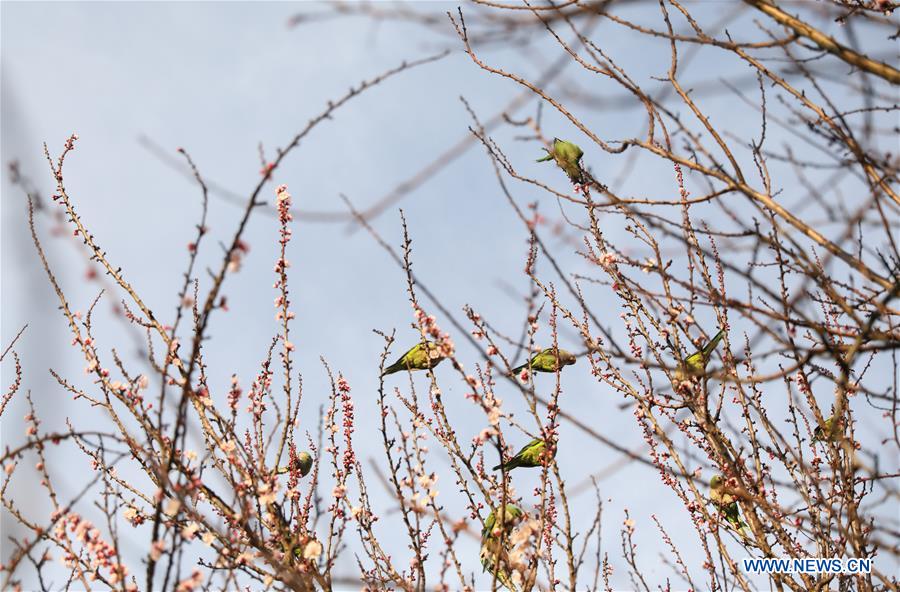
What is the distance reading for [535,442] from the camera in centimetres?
366

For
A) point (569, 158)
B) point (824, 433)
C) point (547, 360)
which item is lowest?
point (824, 433)

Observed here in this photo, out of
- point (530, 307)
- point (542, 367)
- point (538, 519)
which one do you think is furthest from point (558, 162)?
point (538, 519)

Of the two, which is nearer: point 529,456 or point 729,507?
point 529,456

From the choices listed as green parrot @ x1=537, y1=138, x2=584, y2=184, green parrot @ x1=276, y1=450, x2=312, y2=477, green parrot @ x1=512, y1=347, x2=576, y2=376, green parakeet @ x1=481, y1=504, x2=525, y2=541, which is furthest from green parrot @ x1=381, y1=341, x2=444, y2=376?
green parrot @ x1=537, y1=138, x2=584, y2=184

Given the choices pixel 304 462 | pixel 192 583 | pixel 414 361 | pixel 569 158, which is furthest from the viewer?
pixel 304 462

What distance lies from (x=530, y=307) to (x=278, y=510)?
1519 millimetres

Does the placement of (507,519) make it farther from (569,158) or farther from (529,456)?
(569,158)

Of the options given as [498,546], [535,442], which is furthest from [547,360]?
[498,546]

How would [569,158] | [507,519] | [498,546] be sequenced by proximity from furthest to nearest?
[569,158]
[507,519]
[498,546]

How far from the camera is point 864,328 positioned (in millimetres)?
2148

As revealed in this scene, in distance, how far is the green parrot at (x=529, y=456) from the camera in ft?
11.9

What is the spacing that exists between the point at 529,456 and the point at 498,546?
78cm

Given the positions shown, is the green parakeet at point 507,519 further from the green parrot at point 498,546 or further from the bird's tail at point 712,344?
the bird's tail at point 712,344

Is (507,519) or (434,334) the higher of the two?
(434,334)
